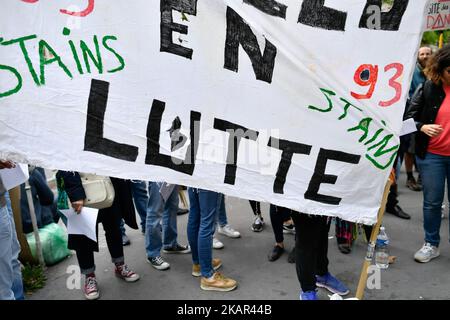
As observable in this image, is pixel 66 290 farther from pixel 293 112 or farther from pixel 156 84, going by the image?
pixel 293 112

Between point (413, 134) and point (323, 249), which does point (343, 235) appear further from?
point (413, 134)

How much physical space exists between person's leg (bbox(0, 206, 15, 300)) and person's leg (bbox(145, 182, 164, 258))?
1371mm

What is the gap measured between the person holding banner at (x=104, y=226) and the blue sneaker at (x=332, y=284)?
1506 millimetres

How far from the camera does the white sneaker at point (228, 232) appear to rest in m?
4.36

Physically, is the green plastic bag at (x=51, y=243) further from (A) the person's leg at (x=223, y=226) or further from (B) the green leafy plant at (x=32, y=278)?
(A) the person's leg at (x=223, y=226)

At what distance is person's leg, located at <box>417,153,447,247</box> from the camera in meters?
3.46

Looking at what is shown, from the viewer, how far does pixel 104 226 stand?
11.3 ft

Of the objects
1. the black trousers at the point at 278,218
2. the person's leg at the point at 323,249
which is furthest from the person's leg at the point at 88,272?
the person's leg at the point at 323,249

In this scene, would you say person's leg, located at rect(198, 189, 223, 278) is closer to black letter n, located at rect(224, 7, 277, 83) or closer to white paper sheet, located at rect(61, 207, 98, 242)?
white paper sheet, located at rect(61, 207, 98, 242)

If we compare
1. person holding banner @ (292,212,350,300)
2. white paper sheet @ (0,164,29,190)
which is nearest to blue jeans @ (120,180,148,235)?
white paper sheet @ (0,164,29,190)

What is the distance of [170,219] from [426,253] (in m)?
2.25

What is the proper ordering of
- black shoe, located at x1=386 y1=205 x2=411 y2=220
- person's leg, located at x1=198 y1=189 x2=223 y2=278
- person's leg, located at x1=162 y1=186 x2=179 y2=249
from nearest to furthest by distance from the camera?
person's leg, located at x1=198 y1=189 x2=223 y2=278 → person's leg, located at x1=162 y1=186 x2=179 y2=249 → black shoe, located at x1=386 y1=205 x2=411 y2=220

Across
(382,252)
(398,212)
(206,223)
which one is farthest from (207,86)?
(398,212)
